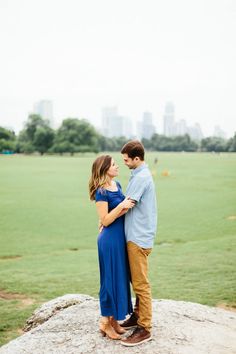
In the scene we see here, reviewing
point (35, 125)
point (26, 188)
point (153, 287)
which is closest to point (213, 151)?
point (35, 125)

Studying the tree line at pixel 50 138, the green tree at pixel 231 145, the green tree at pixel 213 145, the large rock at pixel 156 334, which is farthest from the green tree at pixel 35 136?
the large rock at pixel 156 334

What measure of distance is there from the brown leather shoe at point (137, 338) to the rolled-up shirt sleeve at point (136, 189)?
5.39ft

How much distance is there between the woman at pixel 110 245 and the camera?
5176 mm

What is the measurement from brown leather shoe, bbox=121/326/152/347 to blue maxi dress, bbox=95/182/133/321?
0.26m

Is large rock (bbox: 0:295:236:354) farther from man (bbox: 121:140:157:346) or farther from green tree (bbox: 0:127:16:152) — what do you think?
green tree (bbox: 0:127:16:152)

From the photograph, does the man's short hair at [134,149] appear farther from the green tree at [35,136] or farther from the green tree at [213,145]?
the green tree at [213,145]

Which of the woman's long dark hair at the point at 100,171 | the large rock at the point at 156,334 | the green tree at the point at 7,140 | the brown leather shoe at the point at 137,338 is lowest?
the large rock at the point at 156,334

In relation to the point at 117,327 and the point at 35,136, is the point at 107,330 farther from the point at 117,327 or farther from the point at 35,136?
the point at 35,136

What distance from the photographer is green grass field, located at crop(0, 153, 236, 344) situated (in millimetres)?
9570

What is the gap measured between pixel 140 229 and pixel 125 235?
234 millimetres

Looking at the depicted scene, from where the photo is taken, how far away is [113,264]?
5.26 meters

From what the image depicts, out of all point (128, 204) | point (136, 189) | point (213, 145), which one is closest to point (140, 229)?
point (128, 204)

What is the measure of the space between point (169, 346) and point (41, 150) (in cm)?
12087

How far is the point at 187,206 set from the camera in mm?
23438
